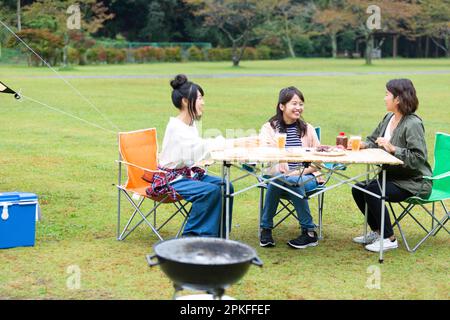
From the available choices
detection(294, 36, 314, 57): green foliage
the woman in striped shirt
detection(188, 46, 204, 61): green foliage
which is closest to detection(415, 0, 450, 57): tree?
detection(294, 36, 314, 57): green foliage

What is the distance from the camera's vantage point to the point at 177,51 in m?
43.8

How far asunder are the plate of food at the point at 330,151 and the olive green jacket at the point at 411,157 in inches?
15.9

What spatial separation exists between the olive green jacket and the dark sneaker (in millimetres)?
983

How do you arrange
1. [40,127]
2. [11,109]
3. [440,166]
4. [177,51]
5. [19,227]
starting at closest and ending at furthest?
[19,227], [440,166], [40,127], [11,109], [177,51]

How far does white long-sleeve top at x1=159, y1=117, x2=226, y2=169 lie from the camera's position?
5.19 metres

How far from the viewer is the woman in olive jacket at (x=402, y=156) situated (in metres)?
5.30

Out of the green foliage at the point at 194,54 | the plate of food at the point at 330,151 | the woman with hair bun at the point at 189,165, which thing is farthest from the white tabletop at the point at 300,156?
the green foliage at the point at 194,54

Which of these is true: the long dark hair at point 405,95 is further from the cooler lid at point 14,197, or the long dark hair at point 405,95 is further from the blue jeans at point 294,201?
the cooler lid at point 14,197

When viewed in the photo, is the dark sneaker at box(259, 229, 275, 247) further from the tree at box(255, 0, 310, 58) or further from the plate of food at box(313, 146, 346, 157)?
the tree at box(255, 0, 310, 58)

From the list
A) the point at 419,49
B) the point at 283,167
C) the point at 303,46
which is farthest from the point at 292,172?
the point at 419,49

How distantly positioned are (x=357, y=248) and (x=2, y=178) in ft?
14.3

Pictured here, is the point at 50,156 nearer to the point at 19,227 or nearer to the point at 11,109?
the point at 19,227

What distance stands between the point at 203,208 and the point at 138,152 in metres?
0.97
